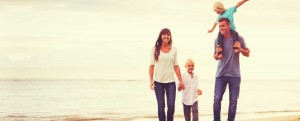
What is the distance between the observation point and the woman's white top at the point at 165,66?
7301mm

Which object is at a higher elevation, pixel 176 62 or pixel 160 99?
pixel 176 62

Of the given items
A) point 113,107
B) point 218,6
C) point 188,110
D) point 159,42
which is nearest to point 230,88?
point 159,42

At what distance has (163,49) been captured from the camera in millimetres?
7355

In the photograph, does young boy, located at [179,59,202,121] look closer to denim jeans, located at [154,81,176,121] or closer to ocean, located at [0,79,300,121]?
denim jeans, located at [154,81,176,121]

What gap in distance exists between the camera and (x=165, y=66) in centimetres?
733

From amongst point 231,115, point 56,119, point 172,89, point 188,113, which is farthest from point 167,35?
point 56,119

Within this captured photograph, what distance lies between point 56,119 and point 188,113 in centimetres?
1345

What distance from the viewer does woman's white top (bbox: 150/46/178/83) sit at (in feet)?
24.0

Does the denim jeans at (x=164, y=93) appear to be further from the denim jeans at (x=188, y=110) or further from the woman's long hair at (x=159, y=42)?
the denim jeans at (x=188, y=110)

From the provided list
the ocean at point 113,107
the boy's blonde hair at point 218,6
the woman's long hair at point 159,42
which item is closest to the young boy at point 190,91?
the boy's blonde hair at point 218,6

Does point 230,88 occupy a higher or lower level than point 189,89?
higher

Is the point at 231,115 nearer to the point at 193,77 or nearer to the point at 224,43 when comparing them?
the point at 224,43

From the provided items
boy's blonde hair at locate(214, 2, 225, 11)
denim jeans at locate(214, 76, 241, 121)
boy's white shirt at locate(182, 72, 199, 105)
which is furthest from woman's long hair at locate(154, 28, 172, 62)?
boy's white shirt at locate(182, 72, 199, 105)

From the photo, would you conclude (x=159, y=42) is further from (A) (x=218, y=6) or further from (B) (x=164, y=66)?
(A) (x=218, y=6)
